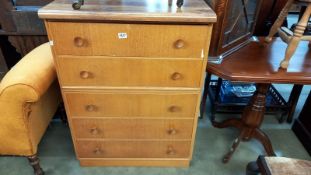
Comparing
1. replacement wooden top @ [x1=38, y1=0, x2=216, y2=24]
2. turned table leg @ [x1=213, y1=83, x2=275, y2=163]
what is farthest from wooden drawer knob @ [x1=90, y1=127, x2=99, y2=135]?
turned table leg @ [x1=213, y1=83, x2=275, y2=163]

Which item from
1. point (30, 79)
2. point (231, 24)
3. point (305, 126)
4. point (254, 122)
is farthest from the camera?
point (305, 126)

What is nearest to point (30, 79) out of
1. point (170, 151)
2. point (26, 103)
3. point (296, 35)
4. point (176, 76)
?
point (26, 103)

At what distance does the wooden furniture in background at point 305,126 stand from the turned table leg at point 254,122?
0.32 meters

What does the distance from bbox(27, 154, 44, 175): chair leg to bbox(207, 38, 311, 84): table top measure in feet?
3.62

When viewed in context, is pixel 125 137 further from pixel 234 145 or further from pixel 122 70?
pixel 234 145

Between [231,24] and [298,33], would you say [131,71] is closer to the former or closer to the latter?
[231,24]

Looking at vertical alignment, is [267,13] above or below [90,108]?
above

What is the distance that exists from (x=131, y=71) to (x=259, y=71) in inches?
25.7

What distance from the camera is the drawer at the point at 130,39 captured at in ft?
3.30

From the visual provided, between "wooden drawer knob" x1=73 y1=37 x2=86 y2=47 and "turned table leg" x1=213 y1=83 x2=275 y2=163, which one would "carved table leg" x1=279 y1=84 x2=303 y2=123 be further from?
"wooden drawer knob" x1=73 y1=37 x2=86 y2=47

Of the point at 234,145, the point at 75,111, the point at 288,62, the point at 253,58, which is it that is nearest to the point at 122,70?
the point at 75,111

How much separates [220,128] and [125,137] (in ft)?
2.85

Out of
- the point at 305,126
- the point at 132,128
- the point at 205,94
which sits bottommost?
the point at 305,126

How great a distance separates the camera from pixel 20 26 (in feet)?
5.04
